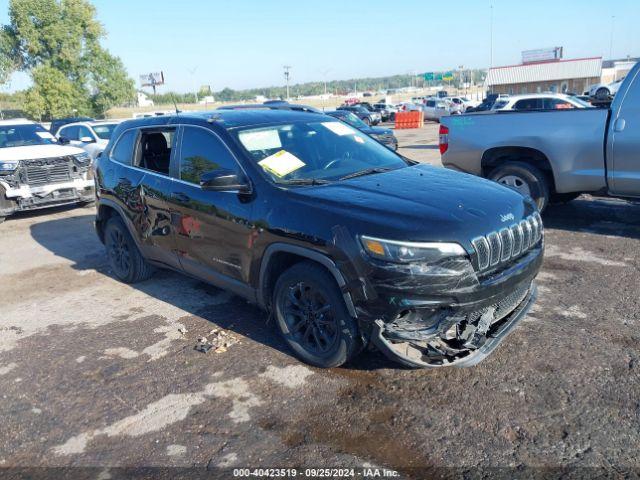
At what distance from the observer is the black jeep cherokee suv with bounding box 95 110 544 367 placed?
3199 mm

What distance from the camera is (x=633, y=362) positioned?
3.67m

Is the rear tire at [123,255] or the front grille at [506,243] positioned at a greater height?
the front grille at [506,243]

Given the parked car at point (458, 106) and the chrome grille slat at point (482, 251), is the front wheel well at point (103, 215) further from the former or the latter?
the parked car at point (458, 106)

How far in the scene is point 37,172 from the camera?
9664mm

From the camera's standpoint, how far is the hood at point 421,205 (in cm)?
322

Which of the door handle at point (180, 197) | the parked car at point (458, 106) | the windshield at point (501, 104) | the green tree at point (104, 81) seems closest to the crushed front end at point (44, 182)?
the door handle at point (180, 197)

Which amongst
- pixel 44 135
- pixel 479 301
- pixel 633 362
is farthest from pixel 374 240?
pixel 44 135

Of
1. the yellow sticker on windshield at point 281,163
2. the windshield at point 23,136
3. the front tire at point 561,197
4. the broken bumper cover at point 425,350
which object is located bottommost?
the front tire at point 561,197

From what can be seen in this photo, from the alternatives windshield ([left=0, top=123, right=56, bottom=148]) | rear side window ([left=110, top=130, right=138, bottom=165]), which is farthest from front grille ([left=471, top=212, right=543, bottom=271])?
windshield ([left=0, top=123, right=56, bottom=148])

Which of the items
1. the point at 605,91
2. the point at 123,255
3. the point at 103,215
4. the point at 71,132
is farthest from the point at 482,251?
the point at 605,91

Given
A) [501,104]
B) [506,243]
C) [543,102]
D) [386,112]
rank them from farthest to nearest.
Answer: [386,112], [501,104], [543,102], [506,243]

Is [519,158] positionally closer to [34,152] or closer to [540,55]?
[34,152]

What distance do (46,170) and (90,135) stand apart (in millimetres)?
5027

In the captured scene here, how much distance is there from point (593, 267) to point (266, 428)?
13.3 feet
